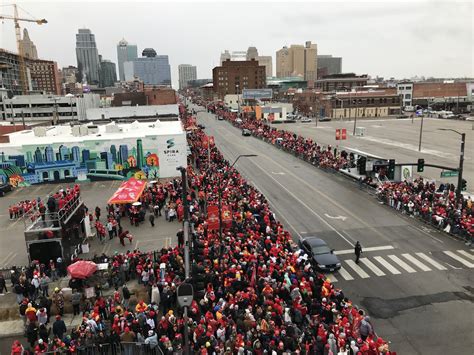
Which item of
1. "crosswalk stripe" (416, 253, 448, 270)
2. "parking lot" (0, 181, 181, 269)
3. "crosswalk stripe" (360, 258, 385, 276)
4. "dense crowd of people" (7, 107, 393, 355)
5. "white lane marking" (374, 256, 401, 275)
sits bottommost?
"crosswalk stripe" (360, 258, 385, 276)

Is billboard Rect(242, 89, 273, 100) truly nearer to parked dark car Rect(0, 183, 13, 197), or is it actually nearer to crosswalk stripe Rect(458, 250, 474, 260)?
parked dark car Rect(0, 183, 13, 197)

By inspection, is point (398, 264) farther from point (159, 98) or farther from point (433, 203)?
point (159, 98)

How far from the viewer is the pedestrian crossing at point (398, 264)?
20.3m

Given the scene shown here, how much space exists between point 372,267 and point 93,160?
2923 centimetres

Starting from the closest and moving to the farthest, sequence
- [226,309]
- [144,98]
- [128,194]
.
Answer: [226,309] → [128,194] → [144,98]

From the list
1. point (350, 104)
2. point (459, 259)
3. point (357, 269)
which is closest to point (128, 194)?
point (357, 269)

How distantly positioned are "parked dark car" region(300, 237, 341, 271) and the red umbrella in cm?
1084

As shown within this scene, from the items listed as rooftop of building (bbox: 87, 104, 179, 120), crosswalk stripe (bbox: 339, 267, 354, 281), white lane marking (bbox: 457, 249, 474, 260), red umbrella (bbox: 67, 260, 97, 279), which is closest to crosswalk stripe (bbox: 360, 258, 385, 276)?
crosswalk stripe (bbox: 339, 267, 354, 281)

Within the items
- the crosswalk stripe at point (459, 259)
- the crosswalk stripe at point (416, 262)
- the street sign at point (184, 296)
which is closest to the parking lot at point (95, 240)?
the crosswalk stripe at point (416, 262)

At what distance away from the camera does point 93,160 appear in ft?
131

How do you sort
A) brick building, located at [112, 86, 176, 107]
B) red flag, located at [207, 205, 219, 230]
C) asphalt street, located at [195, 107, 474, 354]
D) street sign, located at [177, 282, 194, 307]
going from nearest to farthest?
street sign, located at [177, 282, 194, 307] → asphalt street, located at [195, 107, 474, 354] → red flag, located at [207, 205, 219, 230] → brick building, located at [112, 86, 176, 107]

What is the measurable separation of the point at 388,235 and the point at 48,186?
31216mm

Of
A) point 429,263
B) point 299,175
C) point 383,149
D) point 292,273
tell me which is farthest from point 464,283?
point 383,149

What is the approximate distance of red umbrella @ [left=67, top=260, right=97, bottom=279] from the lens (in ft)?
55.6
